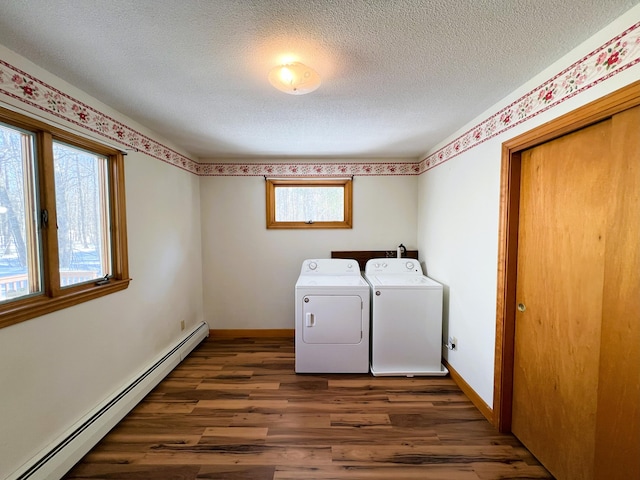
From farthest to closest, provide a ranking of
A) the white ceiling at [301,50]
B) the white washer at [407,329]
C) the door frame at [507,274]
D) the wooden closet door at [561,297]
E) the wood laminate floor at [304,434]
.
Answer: the white washer at [407,329], the door frame at [507,274], the wood laminate floor at [304,434], the wooden closet door at [561,297], the white ceiling at [301,50]

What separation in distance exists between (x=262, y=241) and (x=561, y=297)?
273 cm

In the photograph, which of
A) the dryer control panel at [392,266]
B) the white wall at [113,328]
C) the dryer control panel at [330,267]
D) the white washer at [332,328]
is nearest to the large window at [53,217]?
the white wall at [113,328]

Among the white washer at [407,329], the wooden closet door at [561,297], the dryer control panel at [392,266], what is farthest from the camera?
the dryer control panel at [392,266]

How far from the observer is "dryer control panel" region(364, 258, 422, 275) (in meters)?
2.89

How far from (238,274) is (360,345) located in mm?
1719

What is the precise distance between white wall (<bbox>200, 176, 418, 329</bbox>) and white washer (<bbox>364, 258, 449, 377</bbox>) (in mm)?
908

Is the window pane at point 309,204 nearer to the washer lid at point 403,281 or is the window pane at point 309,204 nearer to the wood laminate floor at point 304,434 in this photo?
the washer lid at point 403,281

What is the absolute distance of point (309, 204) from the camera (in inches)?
125

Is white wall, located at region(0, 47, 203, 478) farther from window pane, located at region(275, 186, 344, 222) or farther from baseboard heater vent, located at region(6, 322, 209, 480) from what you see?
window pane, located at region(275, 186, 344, 222)

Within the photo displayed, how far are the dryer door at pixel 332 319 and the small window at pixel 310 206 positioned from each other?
1063 millimetres

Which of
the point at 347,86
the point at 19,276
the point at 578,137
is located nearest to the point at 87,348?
the point at 19,276

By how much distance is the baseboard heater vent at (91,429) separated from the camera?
50.6 inches

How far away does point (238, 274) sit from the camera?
10.5ft

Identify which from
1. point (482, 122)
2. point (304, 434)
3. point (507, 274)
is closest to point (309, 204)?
point (482, 122)
